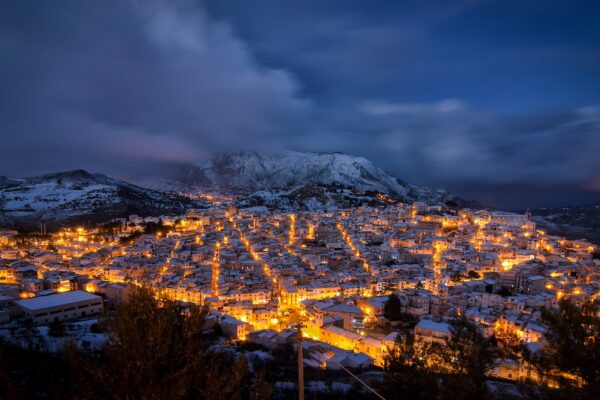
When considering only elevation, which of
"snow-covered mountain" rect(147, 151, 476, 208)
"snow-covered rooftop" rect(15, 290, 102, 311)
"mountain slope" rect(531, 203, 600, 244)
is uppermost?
"snow-covered mountain" rect(147, 151, 476, 208)

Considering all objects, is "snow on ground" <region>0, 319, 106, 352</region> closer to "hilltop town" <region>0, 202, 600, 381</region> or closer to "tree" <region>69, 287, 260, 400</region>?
"hilltop town" <region>0, 202, 600, 381</region>

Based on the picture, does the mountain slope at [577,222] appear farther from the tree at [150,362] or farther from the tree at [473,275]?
the tree at [150,362]

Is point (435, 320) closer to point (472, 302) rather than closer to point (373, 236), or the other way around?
point (472, 302)

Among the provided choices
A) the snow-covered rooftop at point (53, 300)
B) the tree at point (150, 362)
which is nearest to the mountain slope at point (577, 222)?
the snow-covered rooftop at point (53, 300)

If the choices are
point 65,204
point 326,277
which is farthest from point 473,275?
point 65,204

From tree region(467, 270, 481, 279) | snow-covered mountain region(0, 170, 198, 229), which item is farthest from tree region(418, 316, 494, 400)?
snow-covered mountain region(0, 170, 198, 229)

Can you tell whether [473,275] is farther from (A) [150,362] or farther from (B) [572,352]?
(A) [150,362]

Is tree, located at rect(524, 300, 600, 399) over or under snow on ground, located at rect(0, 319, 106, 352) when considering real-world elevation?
over
